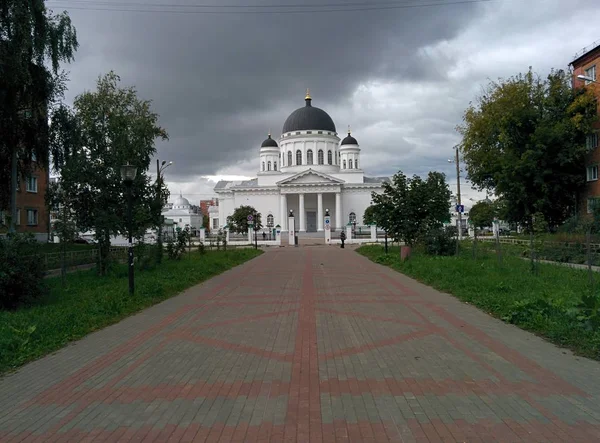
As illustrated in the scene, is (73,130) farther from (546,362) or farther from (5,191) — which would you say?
(546,362)

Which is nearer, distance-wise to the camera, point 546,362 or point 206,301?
point 546,362

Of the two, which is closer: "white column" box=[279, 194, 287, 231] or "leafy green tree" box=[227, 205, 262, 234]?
"leafy green tree" box=[227, 205, 262, 234]

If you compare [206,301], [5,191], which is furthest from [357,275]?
[5,191]

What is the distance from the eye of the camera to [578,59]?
119ft

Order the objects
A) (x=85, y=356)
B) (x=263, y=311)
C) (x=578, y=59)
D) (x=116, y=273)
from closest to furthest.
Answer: (x=85, y=356), (x=263, y=311), (x=116, y=273), (x=578, y=59)

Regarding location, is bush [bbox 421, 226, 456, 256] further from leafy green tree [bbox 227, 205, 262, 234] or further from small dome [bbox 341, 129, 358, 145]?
small dome [bbox 341, 129, 358, 145]

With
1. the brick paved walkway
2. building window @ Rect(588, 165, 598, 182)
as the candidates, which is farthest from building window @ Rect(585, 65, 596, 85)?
the brick paved walkway

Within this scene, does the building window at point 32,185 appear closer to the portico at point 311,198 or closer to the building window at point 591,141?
the building window at point 591,141

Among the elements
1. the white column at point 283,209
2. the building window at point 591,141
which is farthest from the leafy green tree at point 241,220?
the building window at point 591,141

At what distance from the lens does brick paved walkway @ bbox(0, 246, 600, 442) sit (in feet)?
15.0

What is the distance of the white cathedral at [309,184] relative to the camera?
78812mm

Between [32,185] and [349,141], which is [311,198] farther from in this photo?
[32,185]

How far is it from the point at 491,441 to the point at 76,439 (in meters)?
3.50

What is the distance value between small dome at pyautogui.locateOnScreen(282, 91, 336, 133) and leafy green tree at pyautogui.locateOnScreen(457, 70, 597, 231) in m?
46.5
